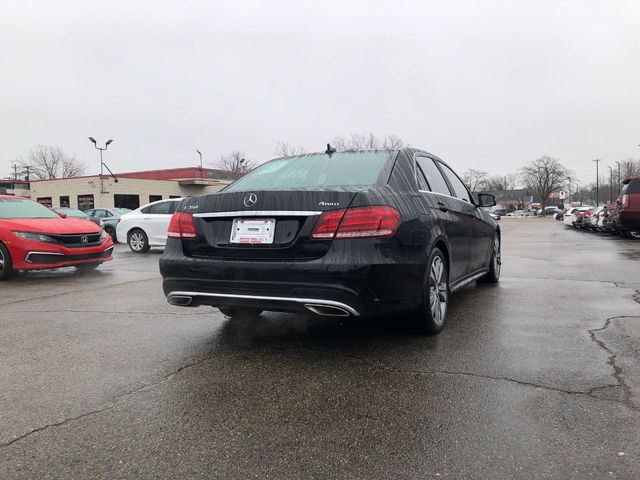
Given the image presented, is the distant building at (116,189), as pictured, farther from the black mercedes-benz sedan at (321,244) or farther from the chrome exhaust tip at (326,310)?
the chrome exhaust tip at (326,310)

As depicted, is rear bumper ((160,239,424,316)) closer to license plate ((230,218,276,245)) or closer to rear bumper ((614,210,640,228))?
license plate ((230,218,276,245))

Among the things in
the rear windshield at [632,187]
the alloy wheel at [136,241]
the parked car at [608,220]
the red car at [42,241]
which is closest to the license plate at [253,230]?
the red car at [42,241]

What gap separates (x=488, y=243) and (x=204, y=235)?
3.90 m

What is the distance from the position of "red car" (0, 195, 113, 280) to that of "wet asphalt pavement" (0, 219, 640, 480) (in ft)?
10.1

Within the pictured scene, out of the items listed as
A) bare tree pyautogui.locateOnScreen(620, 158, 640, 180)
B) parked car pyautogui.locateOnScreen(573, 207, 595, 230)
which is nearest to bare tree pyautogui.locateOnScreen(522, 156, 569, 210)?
bare tree pyautogui.locateOnScreen(620, 158, 640, 180)

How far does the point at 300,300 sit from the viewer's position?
334 centimetres

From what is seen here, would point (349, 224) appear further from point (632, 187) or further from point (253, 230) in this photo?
point (632, 187)

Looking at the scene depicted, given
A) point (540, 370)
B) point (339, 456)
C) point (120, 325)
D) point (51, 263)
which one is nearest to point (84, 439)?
point (339, 456)

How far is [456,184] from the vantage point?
5.62 m

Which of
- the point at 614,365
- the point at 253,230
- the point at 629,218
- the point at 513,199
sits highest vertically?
the point at 513,199

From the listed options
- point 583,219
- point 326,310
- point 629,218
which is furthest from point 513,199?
point 326,310

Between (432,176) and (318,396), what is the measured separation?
2614mm

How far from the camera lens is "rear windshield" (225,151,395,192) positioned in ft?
12.6

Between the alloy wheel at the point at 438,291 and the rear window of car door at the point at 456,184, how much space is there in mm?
1327
